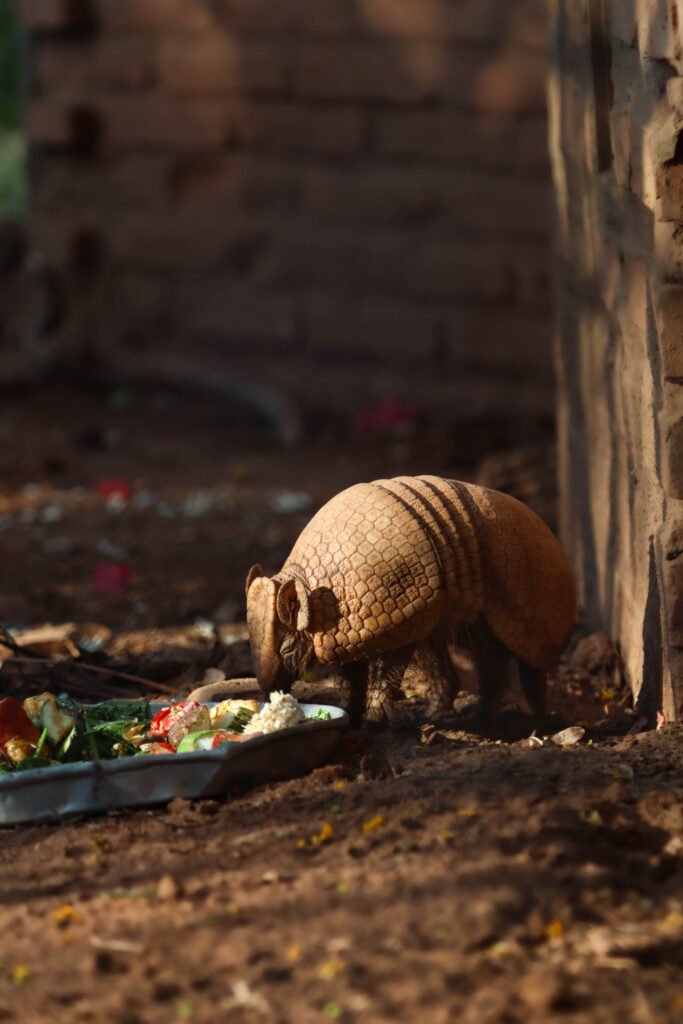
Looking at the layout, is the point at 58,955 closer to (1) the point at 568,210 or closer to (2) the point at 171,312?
(1) the point at 568,210

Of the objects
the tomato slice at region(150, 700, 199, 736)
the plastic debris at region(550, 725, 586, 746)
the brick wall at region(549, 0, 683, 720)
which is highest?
the brick wall at region(549, 0, 683, 720)

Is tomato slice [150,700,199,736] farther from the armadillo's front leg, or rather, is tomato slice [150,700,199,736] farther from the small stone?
the small stone

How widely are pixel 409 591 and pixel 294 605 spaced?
31cm

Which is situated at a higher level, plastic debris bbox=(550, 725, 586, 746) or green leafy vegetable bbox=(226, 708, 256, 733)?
green leafy vegetable bbox=(226, 708, 256, 733)

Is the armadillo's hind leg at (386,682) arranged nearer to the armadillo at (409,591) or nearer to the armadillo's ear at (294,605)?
the armadillo at (409,591)

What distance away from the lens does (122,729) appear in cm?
419

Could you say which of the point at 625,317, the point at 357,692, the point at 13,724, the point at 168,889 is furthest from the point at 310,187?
the point at 168,889

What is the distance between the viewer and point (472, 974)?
279 cm

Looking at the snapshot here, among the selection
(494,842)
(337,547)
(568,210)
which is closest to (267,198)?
(568,210)

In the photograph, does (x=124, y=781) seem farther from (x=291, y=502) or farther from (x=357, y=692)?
(x=291, y=502)

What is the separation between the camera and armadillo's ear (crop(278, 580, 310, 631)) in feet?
13.4

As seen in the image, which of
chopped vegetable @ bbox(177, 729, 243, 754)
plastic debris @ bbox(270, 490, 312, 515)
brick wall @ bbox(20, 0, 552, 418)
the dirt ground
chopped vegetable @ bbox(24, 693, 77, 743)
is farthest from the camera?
brick wall @ bbox(20, 0, 552, 418)

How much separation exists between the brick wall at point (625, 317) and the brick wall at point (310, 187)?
Result: 2.75 m

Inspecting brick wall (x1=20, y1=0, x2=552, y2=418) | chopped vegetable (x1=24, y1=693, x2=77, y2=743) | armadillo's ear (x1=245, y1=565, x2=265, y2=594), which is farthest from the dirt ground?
brick wall (x1=20, y1=0, x2=552, y2=418)
